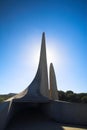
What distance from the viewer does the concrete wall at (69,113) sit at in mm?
9714

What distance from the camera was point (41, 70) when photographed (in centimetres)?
1587

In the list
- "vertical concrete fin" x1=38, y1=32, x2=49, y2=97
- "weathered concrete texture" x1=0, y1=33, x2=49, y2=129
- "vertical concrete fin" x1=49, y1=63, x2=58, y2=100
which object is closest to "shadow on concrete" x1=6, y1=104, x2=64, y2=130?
"weathered concrete texture" x1=0, y1=33, x2=49, y2=129

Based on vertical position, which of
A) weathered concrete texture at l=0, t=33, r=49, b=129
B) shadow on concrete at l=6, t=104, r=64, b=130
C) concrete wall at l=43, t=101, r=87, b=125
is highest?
weathered concrete texture at l=0, t=33, r=49, b=129

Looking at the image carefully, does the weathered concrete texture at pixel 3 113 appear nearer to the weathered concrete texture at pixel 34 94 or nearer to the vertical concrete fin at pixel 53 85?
the weathered concrete texture at pixel 34 94

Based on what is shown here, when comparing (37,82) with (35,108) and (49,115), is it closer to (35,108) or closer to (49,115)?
(35,108)

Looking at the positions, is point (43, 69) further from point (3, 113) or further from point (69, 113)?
point (3, 113)

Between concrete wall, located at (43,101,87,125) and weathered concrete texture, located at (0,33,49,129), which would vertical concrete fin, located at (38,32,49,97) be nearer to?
weathered concrete texture, located at (0,33,49,129)

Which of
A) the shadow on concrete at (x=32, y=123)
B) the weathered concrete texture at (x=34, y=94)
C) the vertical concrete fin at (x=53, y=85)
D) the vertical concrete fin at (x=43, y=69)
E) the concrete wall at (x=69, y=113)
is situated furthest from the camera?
the vertical concrete fin at (x=53, y=85)

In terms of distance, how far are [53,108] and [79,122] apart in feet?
6.42

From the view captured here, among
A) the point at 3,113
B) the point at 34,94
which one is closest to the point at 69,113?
the point at 34,94

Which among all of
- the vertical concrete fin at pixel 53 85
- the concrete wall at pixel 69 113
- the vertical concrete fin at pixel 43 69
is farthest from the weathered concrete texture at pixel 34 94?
the vertical concrete fin at pixel 53 85

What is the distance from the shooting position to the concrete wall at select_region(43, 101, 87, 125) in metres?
9.71

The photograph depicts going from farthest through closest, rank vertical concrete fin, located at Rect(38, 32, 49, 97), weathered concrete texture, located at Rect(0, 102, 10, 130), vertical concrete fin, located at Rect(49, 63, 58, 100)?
vertical concrete fin, located at Rect(49, 63, 58, 100)
vertical concrete fin, located at Rect(38, 32, 49, 97)
weathered concrete texture, located at Rect(0, 102, 10, 130)

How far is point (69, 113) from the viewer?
1002cm
